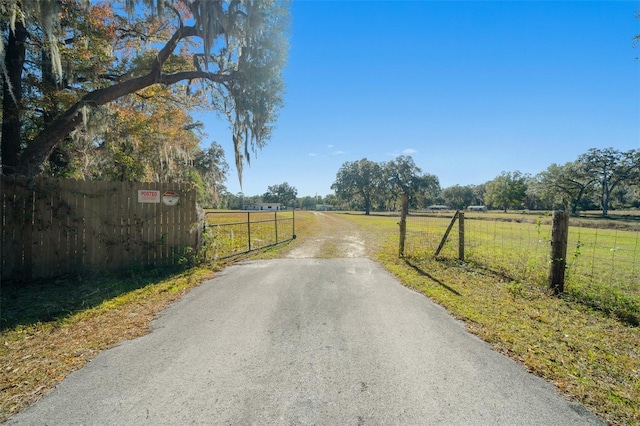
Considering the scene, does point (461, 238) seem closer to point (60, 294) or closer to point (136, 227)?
point (136, 227)

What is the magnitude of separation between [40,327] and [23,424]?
2.17m

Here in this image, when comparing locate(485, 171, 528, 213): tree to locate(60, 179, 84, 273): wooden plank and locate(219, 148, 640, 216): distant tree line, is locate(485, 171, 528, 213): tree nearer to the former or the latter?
locate(219, 148, 640, 216): distant tree line

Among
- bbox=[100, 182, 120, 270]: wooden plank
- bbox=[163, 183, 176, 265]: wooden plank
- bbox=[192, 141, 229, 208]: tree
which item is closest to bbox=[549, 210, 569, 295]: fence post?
bbox=[163, 183, 176, 265]: wooden plank

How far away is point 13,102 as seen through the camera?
295 inches

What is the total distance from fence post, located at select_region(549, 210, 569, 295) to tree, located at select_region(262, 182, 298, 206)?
129 metres

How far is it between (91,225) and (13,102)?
5062 mm

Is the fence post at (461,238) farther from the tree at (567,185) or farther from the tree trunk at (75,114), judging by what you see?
the tree at (567,185)

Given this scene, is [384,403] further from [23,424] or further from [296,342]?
[23,424]

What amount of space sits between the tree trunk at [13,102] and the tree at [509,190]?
302 ft

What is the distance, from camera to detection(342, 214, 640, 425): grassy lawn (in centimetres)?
242

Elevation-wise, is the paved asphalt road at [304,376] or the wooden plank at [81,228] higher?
the wooden plank at [81,228]

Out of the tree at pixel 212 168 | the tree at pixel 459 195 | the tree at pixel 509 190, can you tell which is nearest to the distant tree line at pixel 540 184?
the tree at pixel 509 190

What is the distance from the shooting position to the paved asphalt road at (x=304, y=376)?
2.07 meters

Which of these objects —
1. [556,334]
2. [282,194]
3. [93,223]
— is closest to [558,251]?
[556,334]
